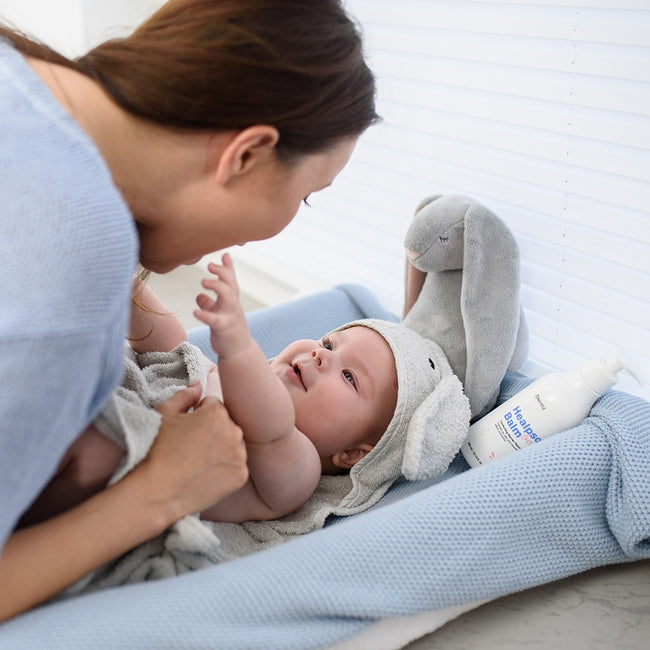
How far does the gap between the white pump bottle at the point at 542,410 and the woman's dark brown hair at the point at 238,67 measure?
55 centimetres

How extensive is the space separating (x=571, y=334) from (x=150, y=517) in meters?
0.93

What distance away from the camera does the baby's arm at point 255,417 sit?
38.1 inches

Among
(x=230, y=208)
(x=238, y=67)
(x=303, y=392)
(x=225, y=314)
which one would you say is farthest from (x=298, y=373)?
(x=238, y=67)

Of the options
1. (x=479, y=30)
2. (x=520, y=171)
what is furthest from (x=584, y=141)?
(x=479, y=30)

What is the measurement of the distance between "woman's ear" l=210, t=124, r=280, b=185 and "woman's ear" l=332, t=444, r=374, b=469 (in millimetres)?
538

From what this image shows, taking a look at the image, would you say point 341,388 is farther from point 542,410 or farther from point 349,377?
point 542,410

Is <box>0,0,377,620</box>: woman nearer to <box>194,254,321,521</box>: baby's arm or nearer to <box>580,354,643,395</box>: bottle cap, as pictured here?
<box>194,254,321,521</box>: baby's arm

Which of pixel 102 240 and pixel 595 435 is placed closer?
pixel 102 240

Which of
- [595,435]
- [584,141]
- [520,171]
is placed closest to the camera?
[595,435]

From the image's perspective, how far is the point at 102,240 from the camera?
0.71m

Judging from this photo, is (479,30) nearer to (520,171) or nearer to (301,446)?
(520,171)

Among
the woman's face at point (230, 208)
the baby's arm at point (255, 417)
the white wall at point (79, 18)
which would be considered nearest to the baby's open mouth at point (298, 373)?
the baby's arm at point (255, 417)

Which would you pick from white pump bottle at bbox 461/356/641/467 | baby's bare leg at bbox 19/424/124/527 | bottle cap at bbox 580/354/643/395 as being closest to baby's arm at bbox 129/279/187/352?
baby's bare leg at bbox 19/424/124/527

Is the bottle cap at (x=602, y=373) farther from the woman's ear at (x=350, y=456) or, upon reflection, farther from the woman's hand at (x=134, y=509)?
the woman's hand at (x=134, y=509)
